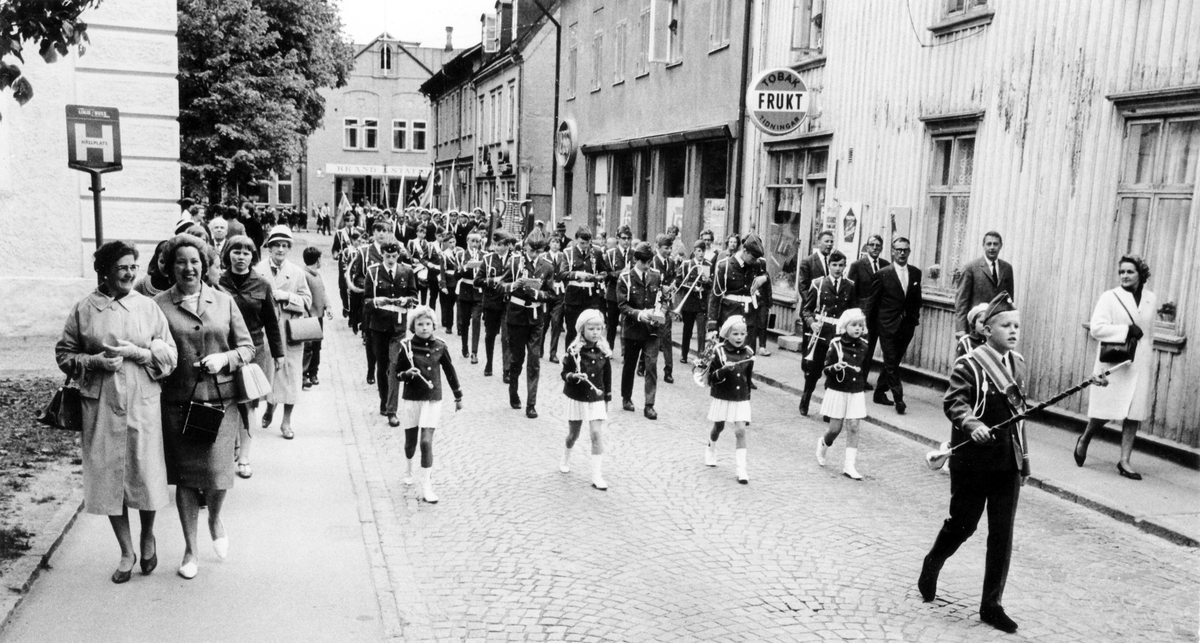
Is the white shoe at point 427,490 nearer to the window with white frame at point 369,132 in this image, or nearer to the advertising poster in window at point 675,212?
the advertising poster in window at point 675,212

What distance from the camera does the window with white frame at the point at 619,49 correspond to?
25.3 meters

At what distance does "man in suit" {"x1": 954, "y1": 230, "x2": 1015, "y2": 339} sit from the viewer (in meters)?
10.6

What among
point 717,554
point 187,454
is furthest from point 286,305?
point 717,554

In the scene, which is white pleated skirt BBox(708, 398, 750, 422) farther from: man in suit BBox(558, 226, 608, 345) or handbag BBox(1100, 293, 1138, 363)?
man in suit BBox(558, 226, 608, 345)

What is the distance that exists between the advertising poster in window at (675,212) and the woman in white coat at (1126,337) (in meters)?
13.4

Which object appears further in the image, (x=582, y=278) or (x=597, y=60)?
(x=597, y=60)

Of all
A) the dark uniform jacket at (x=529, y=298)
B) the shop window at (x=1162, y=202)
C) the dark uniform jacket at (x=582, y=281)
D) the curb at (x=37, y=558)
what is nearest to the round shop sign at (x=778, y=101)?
the dark uniform jacket at (x=582, y=281)

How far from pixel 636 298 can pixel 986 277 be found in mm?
3867

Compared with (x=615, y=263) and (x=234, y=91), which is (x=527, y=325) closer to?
(x=615, y=263)

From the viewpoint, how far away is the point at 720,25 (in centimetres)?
1969

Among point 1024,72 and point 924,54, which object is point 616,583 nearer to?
point 1024,72

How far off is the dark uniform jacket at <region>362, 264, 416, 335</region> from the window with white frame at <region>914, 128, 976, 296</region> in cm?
669

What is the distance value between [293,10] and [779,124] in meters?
21.9

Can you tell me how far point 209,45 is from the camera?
28078 mm
